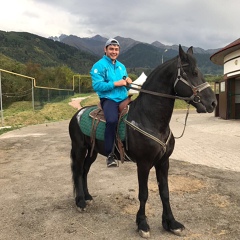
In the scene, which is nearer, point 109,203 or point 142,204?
point 142,204

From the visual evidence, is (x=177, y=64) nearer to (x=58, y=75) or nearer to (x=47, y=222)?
(x=47, y=222)

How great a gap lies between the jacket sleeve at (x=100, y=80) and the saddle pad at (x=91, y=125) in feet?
1.55

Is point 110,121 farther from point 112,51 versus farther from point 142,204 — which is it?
point 142,204

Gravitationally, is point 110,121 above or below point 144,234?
above

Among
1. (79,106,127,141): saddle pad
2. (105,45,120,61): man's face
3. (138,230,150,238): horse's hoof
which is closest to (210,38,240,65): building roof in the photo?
(105,45,120,61): man's face

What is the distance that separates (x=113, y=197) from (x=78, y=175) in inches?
29.8

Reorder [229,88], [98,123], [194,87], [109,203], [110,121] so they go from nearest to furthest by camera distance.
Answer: [194,87]
[110,121]
[98,123]
[109,203]
[229,88]

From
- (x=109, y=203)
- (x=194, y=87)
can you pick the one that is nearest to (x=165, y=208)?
(x=109, y=203)

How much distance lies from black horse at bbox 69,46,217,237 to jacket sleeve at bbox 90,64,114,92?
0.43m

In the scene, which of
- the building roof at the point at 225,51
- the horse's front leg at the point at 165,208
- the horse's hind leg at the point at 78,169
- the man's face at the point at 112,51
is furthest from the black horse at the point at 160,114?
the building roof at the point at 225,51

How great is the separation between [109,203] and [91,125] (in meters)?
1.38

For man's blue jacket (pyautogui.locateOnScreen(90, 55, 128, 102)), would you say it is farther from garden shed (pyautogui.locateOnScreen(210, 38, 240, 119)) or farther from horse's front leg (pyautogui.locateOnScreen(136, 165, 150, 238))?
garden shed (pyautogui.locateOnScreen(210, 38, 240, 119))

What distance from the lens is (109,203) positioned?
4617 millimetres

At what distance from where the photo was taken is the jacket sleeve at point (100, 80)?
3803mm
